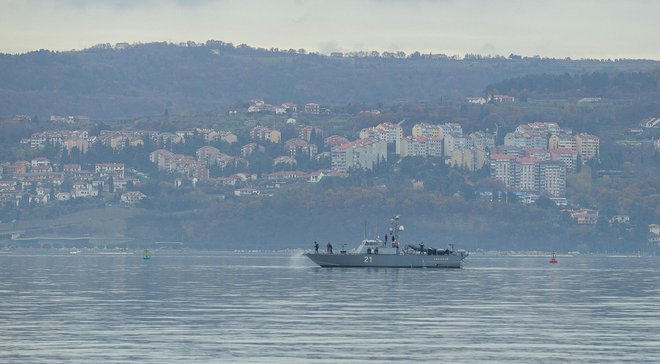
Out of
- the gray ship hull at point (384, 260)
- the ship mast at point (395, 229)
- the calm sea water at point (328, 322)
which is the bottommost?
the calm sea water at point (328, 322)

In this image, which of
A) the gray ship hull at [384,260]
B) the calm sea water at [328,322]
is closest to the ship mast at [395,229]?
the gray ship hull at [384,260]

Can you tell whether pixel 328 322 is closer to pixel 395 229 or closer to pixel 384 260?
pixel 384 260

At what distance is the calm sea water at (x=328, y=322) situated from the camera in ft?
216

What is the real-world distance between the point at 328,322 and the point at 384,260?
258 ft

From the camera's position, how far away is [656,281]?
455 ft

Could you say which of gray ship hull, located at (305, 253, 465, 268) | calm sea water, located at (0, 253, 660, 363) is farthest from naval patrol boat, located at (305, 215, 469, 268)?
calm sea water, located at (0, 253, 660, 363)

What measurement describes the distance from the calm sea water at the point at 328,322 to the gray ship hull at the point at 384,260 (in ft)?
108

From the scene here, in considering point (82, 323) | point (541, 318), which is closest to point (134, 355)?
point (82, 323)

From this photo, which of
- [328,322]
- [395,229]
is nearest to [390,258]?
[395,229]

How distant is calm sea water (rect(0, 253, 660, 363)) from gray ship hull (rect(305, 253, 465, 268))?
32833mm

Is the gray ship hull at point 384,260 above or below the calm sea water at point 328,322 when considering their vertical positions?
above

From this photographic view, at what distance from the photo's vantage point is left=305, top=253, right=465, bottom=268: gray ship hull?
518ft

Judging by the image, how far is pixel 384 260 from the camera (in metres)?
158

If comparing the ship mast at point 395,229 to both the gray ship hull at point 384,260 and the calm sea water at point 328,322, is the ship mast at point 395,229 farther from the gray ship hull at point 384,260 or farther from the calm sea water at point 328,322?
the calm sea water at point 328,322
